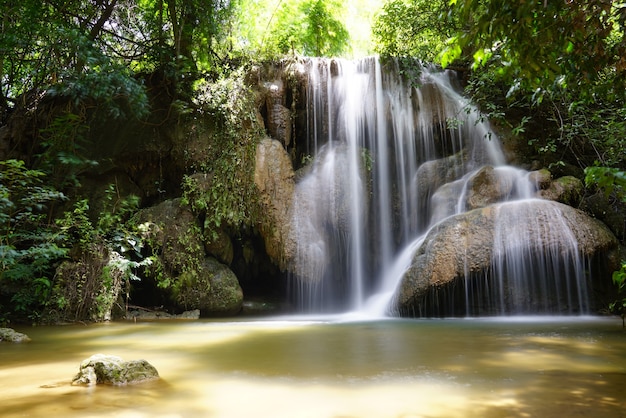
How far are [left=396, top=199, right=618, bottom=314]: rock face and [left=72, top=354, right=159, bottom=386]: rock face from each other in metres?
4.80

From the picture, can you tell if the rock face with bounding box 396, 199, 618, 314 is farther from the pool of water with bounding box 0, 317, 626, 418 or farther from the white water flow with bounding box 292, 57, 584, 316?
the pool of water with bounding box 0, 317, 626, 418

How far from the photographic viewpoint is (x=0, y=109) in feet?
34.9

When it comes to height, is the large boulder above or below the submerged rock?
above

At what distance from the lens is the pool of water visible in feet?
7.68

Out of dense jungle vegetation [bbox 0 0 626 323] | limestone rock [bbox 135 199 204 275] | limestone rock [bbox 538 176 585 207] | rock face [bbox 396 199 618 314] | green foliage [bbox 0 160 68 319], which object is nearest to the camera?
green foliage [bbox 0 160 68 319]

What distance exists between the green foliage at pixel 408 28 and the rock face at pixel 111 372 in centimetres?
941

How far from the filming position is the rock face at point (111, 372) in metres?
2.84

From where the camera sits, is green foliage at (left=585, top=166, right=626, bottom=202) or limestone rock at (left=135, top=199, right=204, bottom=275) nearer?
green foliage at (left=585, top=166, right=626, bottom=202)

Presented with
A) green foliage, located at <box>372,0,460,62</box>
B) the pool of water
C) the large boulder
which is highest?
green foliage, located at <box>372,0,460,62</box>

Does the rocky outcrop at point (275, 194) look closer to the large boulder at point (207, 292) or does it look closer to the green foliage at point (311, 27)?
the large boulder at point (207, 292)

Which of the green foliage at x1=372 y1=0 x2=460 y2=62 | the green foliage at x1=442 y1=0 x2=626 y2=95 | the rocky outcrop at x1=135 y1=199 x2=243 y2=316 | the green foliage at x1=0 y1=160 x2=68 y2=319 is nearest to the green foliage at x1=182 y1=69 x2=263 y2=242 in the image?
the rocky outcrop at x1=135 y1=199 x2=243 y2=316

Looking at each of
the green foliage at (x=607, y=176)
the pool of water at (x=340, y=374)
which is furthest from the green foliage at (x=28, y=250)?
the green foliage at (x=607, y=176)

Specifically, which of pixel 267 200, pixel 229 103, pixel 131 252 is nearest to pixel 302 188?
pixel 267 200

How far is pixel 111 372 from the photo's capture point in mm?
2859
